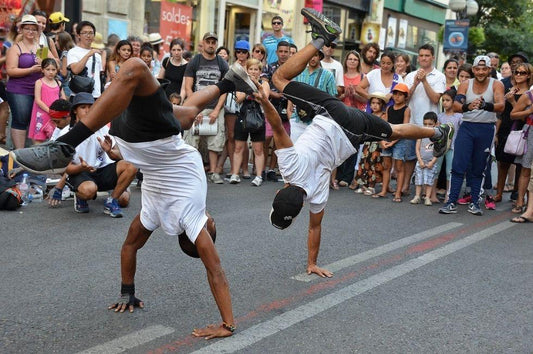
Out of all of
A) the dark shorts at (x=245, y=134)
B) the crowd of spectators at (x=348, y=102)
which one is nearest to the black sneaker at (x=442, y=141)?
the crowd of spectators at (x=348, y=102)

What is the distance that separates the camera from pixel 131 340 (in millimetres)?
3873

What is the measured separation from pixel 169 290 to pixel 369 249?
7.68 feet

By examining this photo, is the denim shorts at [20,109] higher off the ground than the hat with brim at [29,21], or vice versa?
the hat with brim at [29,21]

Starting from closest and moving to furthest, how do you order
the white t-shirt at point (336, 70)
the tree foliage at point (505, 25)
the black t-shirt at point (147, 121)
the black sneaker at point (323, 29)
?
1. the black t-shirt at point (147, 121)
2. the black sneaker at point (323, 29)
3. the white t-shirt at point (336, 70)
4. the tree foliage at point (505, 25)

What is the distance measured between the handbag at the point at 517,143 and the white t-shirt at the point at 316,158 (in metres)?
4.13

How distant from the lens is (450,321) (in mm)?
4500

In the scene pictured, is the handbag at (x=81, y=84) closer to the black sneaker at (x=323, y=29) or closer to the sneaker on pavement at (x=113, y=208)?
the sneaker on pavement at (x=113, y=208)

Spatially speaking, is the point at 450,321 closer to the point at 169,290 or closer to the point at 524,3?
the point at 169,290

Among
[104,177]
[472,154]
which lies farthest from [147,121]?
[472,154]

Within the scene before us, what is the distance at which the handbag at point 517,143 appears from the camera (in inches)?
346

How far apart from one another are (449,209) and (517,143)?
1.37m

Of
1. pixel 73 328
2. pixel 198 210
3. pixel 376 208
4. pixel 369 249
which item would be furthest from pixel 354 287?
pixel 376 208

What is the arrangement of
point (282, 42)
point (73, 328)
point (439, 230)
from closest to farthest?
1. point (73, 328)
2. point (439, 230)
3. point (282, 42)

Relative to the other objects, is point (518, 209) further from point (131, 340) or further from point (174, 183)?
point (131, 340)
